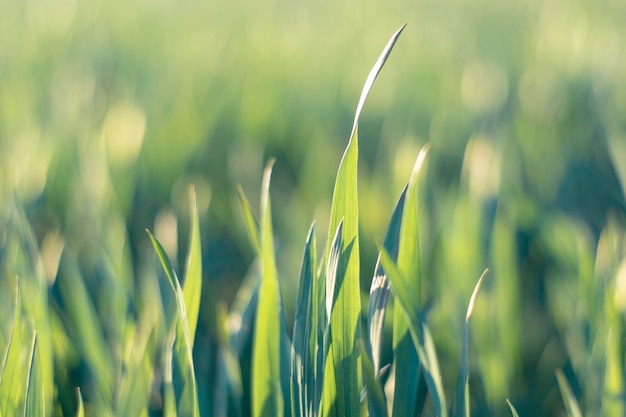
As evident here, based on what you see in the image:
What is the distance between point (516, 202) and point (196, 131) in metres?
0.48

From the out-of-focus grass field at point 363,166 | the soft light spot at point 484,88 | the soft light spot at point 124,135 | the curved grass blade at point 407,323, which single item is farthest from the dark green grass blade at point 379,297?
the soft light spot at point 484,88

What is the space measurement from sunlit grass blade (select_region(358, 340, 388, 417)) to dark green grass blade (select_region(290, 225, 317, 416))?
3 cm

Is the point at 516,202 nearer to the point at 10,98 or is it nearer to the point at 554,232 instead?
the point at 554,232

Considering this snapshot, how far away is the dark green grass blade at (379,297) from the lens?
39cm

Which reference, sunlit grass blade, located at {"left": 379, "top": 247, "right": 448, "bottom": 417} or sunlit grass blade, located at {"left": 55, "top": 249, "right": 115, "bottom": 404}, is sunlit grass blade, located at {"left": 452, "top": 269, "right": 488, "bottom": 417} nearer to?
sunlit grass blade, located at {"left": 379, "top": 247, "right": 448, "bottom": 417}

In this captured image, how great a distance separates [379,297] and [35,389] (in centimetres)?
19

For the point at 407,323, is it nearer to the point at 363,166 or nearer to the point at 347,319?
the point at 347,319

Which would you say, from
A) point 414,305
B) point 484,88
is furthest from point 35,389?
point 484,88

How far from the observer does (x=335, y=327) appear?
37cm

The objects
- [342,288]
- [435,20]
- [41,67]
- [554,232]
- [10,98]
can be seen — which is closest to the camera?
[342,288]

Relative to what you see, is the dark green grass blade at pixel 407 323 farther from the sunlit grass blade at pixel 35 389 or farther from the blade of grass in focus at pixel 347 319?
the sunlit grass blade at pixel 35 389

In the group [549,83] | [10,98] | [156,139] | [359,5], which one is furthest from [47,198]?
[359,5]

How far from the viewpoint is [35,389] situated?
37 cm

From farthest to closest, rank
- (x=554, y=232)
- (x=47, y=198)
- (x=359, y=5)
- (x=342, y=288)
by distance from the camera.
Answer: (x=359, y=5) → (x=47, y=198) → (x=554, y=232) → (x=342, y=288)
